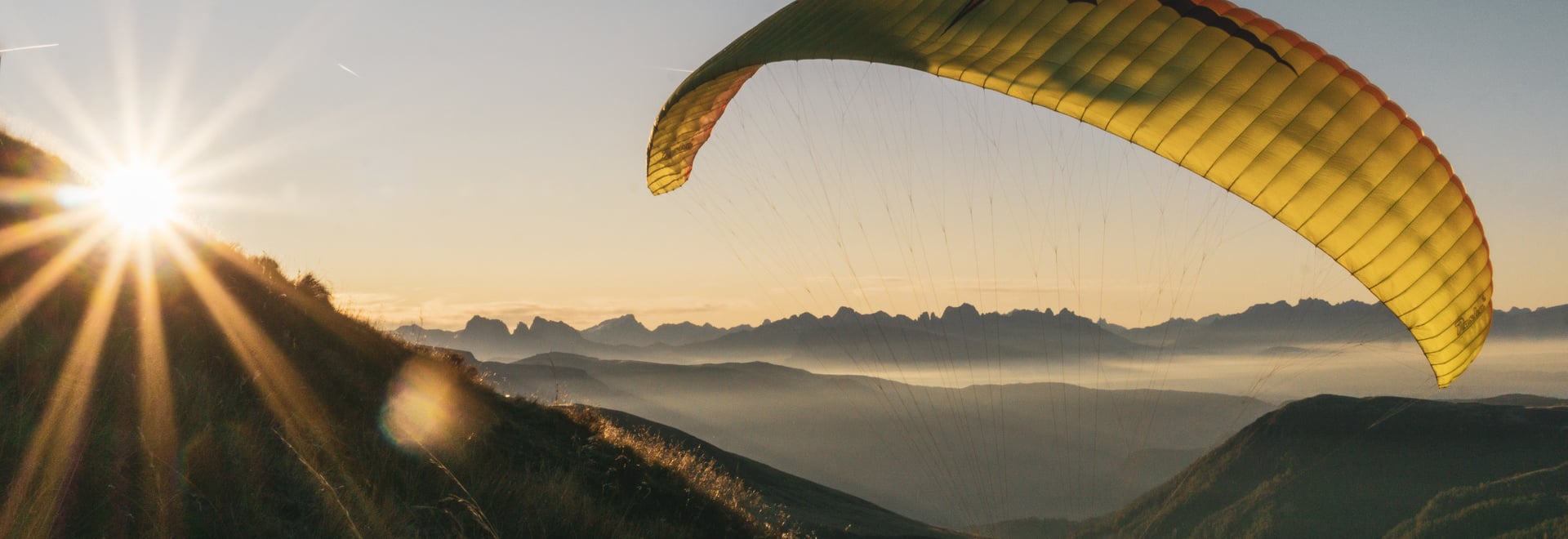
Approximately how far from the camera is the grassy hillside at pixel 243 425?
474 centimetres

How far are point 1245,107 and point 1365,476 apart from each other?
183m

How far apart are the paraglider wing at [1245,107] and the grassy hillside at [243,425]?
17.8 ft

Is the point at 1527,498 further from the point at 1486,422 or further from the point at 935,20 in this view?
the point at 935,20

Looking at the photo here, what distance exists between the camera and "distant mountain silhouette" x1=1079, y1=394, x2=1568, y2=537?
5054 inches

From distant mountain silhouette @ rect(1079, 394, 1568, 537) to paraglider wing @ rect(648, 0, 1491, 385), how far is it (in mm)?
143305

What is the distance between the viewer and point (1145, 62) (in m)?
8.71

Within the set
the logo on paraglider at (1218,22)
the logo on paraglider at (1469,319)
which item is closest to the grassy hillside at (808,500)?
the logo on paraglider at (1469,319)

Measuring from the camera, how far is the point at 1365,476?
154625 millimetres

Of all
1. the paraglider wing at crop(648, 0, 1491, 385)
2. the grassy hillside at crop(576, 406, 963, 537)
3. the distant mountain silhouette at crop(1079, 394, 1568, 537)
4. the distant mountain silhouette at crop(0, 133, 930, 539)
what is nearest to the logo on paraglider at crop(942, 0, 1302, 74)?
the paraglider wing at crop(648, 0, 1491, 385)

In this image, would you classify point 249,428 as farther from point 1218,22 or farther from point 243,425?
point 1218,22

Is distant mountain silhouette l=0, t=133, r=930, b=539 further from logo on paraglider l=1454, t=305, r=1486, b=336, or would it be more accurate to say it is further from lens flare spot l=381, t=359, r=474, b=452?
logo on paraglider l=1454, t=305, r=1486, b=336

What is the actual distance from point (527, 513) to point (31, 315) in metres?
4.14

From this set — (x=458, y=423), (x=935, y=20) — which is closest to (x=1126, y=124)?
(x=935, y=20)

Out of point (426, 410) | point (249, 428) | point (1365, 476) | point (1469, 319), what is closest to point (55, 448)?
point (249, 428)
